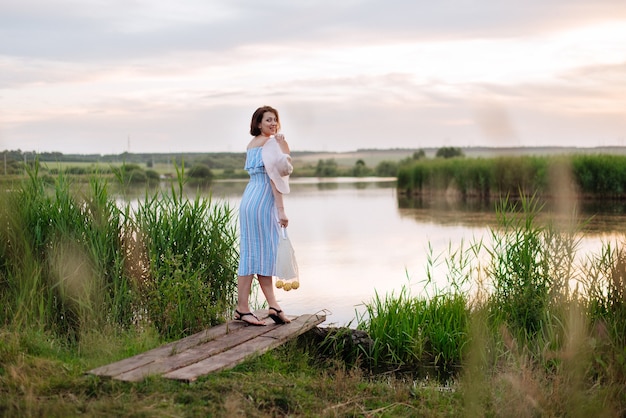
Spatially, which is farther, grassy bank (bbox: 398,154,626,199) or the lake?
grassy bank (bbox: 398,154,626,199)

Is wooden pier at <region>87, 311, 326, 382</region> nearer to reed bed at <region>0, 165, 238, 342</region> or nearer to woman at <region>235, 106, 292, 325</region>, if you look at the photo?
woman at <region>235, 106, 292, 325</region>

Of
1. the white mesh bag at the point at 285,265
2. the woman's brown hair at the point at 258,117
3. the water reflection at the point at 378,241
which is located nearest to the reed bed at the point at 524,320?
the water reflection at the point at 378,241

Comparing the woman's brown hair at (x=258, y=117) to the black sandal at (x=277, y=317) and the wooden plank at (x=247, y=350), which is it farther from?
the wooden plank at (x=247, y=350)

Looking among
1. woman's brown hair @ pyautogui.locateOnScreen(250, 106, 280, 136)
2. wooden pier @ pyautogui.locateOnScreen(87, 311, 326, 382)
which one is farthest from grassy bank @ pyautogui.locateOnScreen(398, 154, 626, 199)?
wooden pier @ pyautogui.locateOnScreen(87, 311, 326, 382)

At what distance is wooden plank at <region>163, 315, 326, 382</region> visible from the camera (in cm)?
396

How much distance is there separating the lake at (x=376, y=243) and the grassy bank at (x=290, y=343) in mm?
550

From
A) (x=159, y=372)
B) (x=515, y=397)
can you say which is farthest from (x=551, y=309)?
(x=159, y=372)

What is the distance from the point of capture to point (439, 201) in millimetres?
26844

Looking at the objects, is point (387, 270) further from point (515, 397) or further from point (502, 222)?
point (515, 397)

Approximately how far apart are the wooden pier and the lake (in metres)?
0.82

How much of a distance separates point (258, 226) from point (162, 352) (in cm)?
138

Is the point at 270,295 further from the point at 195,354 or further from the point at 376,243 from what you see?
the point at 376,243

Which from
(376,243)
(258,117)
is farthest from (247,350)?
(376,243)

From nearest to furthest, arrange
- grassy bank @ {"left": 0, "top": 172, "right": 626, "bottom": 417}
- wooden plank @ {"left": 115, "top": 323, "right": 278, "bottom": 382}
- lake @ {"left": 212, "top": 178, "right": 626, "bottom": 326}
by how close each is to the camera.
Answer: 1. wooden plank @ {"left": 115, "top": 323, "right": 278, "bottom": 382}
2. grassy bank @ {"left": 0, "top": 172, "right": 626, "bottom": 417}
3. lake @ {"left": 212, "top": 178, "right": 626, "bottom": 326}
